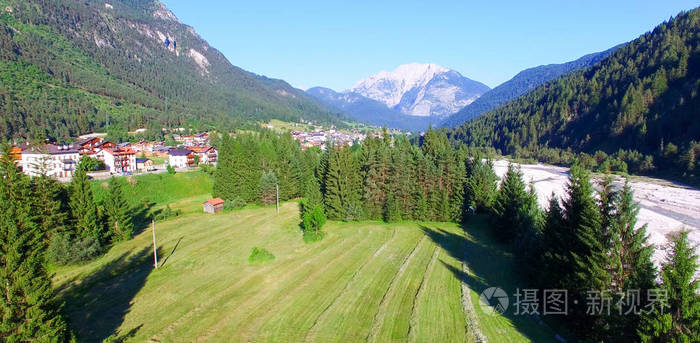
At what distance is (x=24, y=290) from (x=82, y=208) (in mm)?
28378

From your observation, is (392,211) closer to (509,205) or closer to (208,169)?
(509,205)

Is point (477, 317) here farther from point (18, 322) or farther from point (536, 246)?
point (18, 322)

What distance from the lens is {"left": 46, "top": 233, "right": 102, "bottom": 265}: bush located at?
32.9m

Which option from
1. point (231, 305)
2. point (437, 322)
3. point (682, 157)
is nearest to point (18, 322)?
point (231, 305)

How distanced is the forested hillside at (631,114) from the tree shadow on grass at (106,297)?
10652cm

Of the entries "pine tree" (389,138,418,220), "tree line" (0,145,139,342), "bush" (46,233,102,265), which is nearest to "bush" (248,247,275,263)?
"tree line" (0,145,139,342)

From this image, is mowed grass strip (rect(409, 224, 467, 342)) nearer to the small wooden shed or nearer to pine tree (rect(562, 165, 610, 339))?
pine tree (rect(562, 165, 610, 339))

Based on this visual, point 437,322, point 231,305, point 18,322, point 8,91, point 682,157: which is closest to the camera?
point 18,322

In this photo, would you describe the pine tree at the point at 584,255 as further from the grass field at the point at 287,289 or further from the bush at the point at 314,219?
the bush at the point at 314,219

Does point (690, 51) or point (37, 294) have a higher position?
point (690, 51)

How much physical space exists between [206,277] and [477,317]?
22060 millimetres

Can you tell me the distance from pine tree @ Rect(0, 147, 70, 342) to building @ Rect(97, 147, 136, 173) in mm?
76967

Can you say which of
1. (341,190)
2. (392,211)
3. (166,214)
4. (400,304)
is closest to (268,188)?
(341,190)

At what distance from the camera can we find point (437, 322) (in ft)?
69.8
